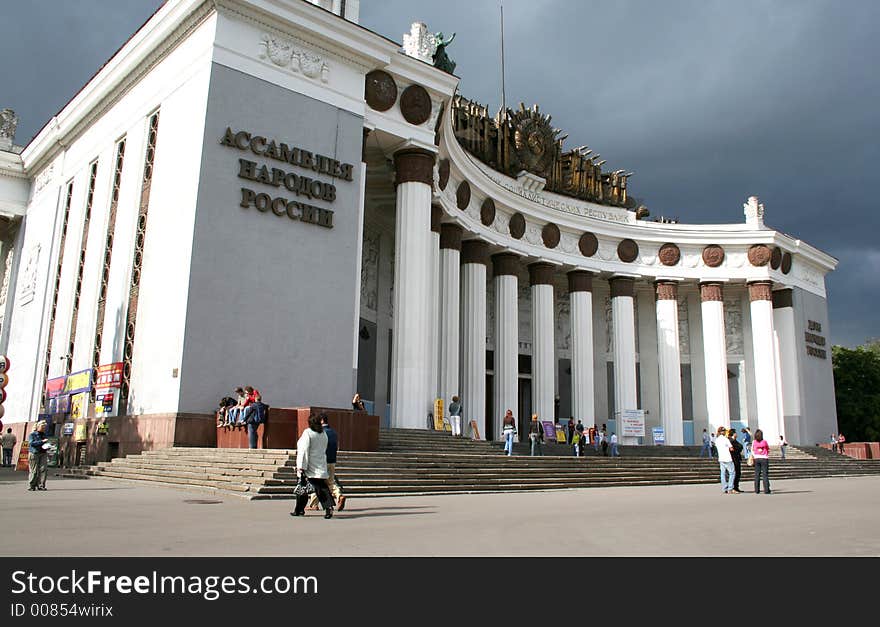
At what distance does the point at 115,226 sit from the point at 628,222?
2111 cm

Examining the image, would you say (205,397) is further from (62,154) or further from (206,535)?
(62,154)

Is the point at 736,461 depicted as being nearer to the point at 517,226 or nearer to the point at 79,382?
the point at 517,226

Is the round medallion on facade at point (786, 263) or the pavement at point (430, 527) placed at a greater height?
the round medallion on facade at point (786, 263)

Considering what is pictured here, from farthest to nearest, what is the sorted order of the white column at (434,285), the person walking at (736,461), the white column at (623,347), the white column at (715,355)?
the white column at (715,355)
the white column at (623,347)
the white column at (434,285)
the person walking at (736,461)

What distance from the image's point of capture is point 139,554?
487cm

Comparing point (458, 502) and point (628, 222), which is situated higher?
point (628, 222)

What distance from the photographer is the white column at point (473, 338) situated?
25.2 meters

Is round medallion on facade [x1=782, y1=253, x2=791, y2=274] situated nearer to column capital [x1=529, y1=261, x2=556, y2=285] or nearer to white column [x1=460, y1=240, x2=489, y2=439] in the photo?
column capital [x1=529, y1=261, x2=556, y2=285]

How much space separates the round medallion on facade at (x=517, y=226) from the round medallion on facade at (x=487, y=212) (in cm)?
137

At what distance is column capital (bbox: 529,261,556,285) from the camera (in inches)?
1155

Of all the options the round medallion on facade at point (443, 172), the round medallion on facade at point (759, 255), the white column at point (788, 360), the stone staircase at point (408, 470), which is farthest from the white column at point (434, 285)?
the white column at point (788, 360)

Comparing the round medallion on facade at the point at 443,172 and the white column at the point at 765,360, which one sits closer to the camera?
the round medallion on facade at the point at 443,172

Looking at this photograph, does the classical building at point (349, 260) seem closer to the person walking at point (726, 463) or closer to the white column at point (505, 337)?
the white column at point (505, 337)
